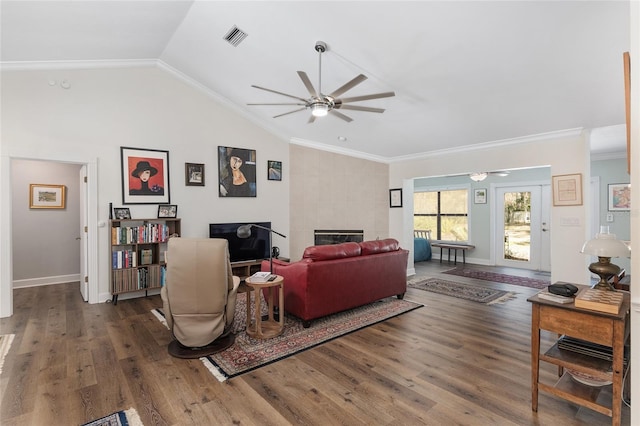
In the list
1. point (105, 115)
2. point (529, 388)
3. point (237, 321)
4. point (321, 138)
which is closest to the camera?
point (529, 388)

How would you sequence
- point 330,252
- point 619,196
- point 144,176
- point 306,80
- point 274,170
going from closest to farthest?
point 306,80, point 330,252, point 144,176, point 619,196, point 274,170

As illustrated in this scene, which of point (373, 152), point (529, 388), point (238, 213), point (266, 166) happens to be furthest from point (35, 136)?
point (529, 388)

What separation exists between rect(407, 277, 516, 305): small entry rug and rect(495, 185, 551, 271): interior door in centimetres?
280

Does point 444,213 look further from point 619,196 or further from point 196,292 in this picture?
point 196,292

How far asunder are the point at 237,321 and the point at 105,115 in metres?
3.60

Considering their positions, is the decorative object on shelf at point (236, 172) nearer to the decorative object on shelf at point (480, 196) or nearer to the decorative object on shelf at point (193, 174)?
the decorative object on shelf at point (193, 174)

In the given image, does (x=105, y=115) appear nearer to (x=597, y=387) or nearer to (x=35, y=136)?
(x=35, y=136)

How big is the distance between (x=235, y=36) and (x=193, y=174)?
2.32m

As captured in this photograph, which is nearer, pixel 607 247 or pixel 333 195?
pixel 607 247

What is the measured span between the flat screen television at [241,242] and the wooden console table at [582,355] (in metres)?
4.52

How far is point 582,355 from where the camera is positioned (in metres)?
2.03

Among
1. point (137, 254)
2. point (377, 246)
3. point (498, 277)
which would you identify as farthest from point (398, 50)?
point (498, 277)

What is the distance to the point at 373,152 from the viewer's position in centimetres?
687

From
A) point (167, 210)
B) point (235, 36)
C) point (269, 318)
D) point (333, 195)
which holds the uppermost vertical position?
point (235, 36)
